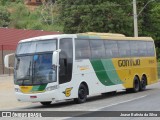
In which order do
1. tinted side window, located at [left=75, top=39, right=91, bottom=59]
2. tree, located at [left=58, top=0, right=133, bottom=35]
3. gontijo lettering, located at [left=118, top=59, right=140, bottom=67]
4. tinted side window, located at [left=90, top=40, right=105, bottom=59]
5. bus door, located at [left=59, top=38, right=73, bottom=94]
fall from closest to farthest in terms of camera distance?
bus door, located at [left=59, top=38, right=73, bottom=94]
tinted side window, located at [left=75, top=39, right=91, bottom=59]
tinted side window, located at [left=90, top=40, right=105, bottom=59]
gontijo lettering, located at [left=118, top=59, right=140, bottom=67]
tree, located at [left=58, top=0, right=133, bottom=35]

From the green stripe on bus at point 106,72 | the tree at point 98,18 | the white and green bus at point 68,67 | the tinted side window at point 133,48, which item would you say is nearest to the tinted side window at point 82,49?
the white and green bus at point 68,67

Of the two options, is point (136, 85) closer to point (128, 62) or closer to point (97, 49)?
point (128, 62)

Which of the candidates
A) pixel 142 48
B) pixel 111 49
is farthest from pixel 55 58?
pixel 142 48

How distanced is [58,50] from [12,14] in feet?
268

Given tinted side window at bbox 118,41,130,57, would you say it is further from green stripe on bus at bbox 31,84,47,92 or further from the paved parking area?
green stripe on bus at bbox 31,84,47,92

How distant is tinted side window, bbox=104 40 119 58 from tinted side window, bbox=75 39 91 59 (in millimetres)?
1949

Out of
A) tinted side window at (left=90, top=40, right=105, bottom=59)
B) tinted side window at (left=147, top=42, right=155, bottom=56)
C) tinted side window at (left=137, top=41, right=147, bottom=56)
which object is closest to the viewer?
tinted side window at (left=90, top=40, right=105, bottom=59)

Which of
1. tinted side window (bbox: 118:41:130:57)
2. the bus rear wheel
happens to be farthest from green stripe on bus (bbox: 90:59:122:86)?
the bus rear wheel

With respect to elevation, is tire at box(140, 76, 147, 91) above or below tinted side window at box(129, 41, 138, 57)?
below

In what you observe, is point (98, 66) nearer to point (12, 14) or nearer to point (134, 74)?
point (134, 74)

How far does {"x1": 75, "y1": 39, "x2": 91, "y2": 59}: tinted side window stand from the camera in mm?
22297

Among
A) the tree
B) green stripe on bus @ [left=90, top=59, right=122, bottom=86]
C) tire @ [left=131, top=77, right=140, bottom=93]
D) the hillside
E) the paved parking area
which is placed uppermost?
the hillside

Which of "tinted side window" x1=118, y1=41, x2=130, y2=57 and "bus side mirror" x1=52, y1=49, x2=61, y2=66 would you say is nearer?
"bus side mirror" x1=52, y1=49, x2=61, y2=66

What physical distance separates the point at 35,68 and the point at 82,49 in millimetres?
2884
